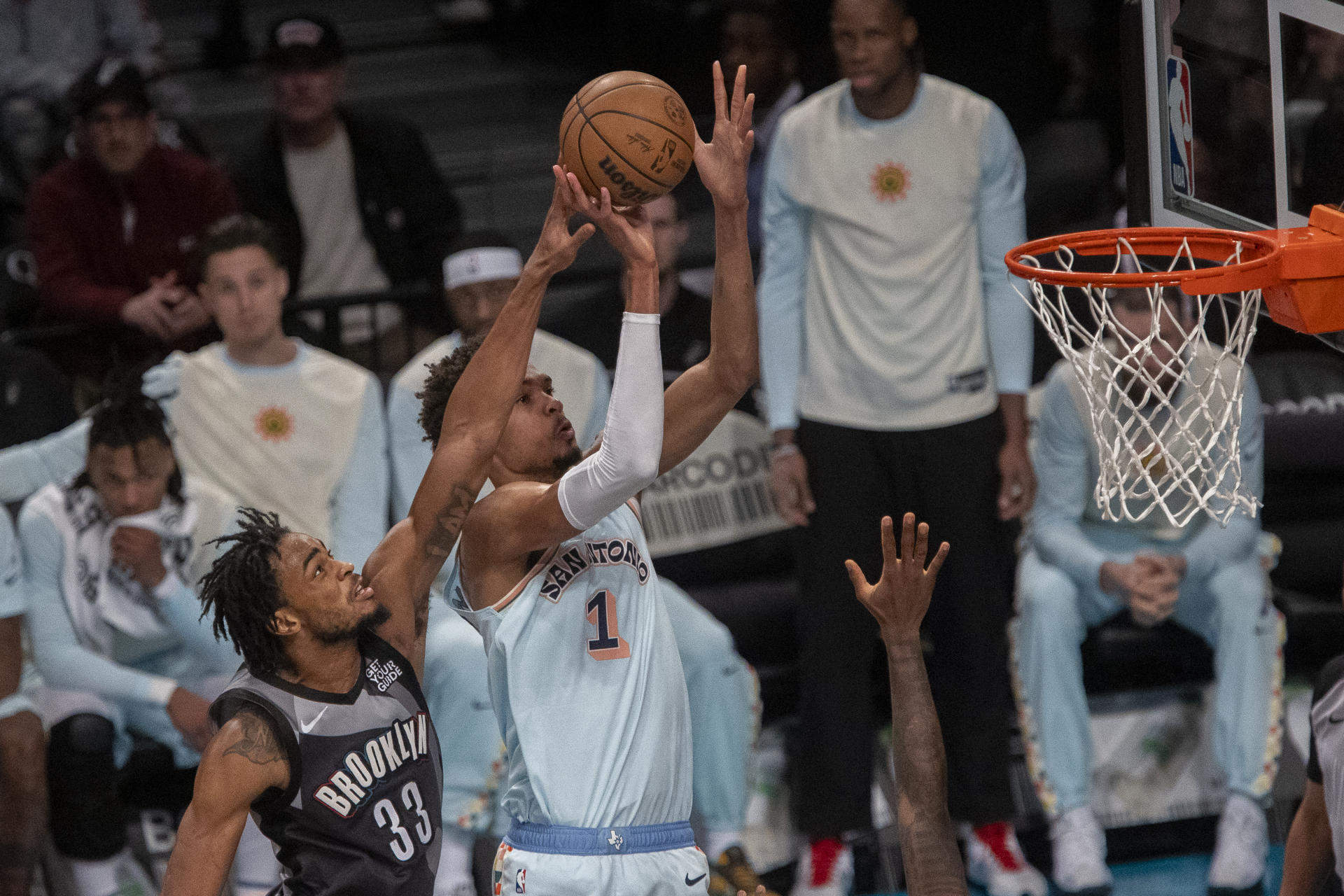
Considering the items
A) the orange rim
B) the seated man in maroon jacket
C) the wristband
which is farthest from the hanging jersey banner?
the seated man in maroon jacket

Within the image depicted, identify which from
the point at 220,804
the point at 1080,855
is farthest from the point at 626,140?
the point at 1080,855

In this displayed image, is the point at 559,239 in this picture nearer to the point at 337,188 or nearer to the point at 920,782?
the point at 920,782

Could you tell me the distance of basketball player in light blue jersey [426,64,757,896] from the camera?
3.52 meters

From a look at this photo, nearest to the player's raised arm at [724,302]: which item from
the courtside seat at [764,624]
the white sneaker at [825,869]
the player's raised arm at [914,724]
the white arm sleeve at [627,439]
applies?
the white arm sleeve at [627,439]

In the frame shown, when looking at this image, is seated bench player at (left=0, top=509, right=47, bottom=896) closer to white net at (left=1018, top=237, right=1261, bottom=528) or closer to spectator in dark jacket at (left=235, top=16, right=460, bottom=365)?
spectator in dark jacket at (left=235, top=16, right=460, bottom=365)

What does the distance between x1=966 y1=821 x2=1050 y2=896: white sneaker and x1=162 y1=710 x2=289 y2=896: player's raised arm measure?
2.71 m

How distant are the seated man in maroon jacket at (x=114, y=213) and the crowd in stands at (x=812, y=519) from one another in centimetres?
59

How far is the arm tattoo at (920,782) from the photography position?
3.21 metres

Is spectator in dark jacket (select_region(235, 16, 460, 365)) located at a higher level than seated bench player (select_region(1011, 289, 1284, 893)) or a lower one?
higher

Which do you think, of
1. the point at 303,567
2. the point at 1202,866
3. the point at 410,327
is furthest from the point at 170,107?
the point at 1202,866

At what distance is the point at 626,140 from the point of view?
3.64 meters

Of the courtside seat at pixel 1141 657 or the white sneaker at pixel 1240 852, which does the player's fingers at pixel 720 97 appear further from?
the white sneaker at pixel 1240 852

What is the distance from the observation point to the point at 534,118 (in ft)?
31.0

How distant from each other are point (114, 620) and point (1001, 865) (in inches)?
118
